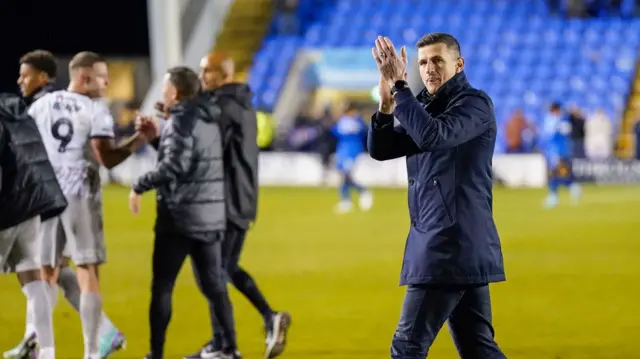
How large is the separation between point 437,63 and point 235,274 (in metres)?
3.43

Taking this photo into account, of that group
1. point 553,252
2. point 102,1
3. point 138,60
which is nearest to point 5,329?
point 553,252

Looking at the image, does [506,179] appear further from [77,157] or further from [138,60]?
[77,157]

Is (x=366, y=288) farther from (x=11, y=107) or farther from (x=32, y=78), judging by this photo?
(x=11, y=107)

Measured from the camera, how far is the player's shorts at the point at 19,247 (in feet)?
24.4

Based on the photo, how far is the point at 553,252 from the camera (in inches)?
594

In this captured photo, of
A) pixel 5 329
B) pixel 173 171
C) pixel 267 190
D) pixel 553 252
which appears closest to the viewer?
pixel 173 171

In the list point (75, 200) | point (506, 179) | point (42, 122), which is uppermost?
point (42, 122)

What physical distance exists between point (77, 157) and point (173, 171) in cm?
69

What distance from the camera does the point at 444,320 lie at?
227 inches

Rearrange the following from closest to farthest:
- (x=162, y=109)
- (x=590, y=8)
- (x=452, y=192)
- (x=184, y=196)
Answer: (x=452, y=192)
(x=184, y=196)
(x=162, y=109)
(x=590, y=8)

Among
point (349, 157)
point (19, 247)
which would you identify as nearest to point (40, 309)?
point (19, 247)

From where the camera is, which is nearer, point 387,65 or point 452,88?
point 387,65

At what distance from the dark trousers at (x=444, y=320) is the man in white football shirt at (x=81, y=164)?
109 inches

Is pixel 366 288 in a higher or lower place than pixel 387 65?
lower
